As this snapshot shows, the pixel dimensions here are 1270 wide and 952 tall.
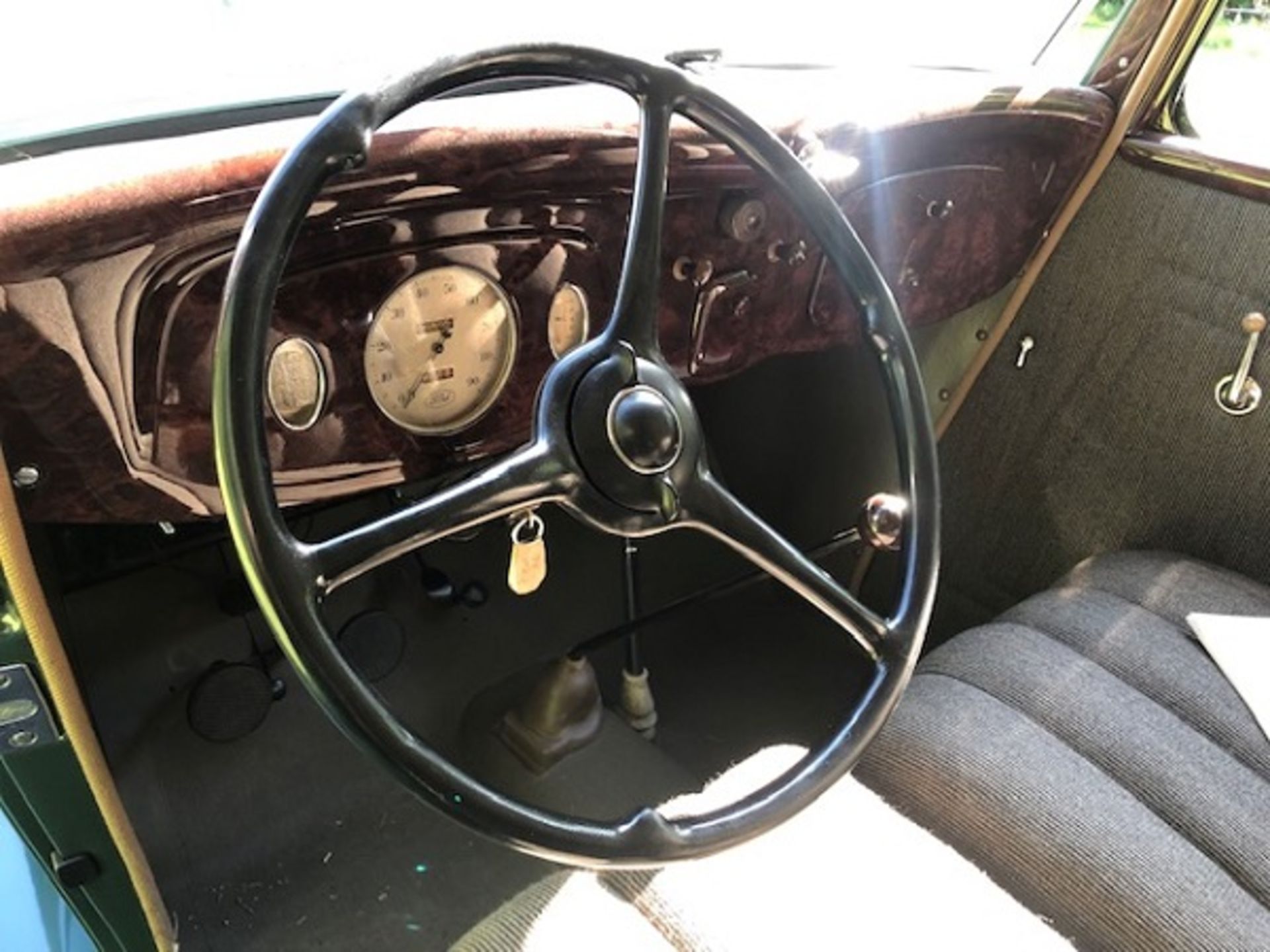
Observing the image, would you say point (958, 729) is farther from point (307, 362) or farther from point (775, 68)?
point (775, 68)

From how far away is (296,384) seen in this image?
98 centimetres

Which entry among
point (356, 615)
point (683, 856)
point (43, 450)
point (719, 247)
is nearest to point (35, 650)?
point (43, 450)

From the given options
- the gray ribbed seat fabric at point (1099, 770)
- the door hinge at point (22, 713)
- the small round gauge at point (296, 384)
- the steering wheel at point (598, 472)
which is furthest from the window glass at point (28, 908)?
the gray ribbed seat fabric at point (1099, 770)

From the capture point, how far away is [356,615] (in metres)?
1.74

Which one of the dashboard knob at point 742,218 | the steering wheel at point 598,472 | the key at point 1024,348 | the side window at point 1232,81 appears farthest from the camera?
the key at point 1024,348

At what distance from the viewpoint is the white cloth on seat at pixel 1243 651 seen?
3.82ft

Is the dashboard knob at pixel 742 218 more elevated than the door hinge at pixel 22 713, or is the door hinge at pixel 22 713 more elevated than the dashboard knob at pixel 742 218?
the dashboard knob at pixel 742 218

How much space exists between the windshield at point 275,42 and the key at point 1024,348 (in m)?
0.46

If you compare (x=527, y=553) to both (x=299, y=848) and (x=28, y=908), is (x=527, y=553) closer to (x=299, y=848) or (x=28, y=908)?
(x=28, y=908)

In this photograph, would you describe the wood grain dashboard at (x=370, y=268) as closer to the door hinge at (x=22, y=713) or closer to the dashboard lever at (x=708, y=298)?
the dashboard lever at (x=708, y=298)

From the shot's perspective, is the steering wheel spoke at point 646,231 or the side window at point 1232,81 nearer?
the steering wheel spoke at point 646,231

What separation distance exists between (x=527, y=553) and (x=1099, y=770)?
2.00ft

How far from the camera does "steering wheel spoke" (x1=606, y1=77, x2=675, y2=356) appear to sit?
856 mm

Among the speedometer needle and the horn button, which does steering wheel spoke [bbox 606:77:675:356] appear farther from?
the speedometer needle
